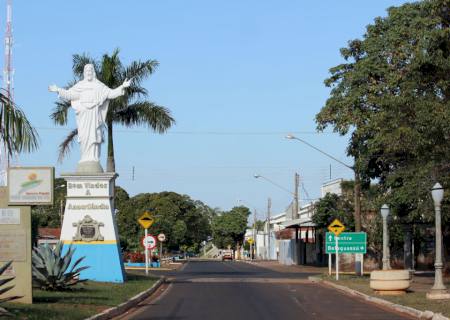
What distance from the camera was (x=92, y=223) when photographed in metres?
29.3

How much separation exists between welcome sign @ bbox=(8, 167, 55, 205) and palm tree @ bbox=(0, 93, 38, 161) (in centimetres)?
599

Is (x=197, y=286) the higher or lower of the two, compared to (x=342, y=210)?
lower

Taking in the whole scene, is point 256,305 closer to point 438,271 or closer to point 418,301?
point 418,301

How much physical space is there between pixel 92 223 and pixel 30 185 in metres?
11.1

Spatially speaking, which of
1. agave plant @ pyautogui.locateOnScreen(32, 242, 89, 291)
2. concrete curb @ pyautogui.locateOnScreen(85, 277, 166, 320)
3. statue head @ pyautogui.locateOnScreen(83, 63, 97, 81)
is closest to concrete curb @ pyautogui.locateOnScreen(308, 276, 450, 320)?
concrete curb @ pyautogui.locateOnScreen(85, 277, 166, 320)

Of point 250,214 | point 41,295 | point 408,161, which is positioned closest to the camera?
point 41,295

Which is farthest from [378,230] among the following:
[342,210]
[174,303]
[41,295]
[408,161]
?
[41,295]

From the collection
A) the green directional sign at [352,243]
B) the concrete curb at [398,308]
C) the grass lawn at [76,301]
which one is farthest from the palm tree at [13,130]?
the green directional sign at [352,243]

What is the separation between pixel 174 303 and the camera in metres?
22.0

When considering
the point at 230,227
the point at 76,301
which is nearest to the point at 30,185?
the point at 76,301

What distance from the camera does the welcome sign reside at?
717 inches

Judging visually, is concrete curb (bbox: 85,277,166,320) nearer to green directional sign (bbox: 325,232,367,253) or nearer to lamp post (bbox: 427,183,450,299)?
lamp post (bbox: 427,183,450,299)

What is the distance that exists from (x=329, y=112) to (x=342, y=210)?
17.3 metres

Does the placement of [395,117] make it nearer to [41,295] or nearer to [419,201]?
[419,201]
